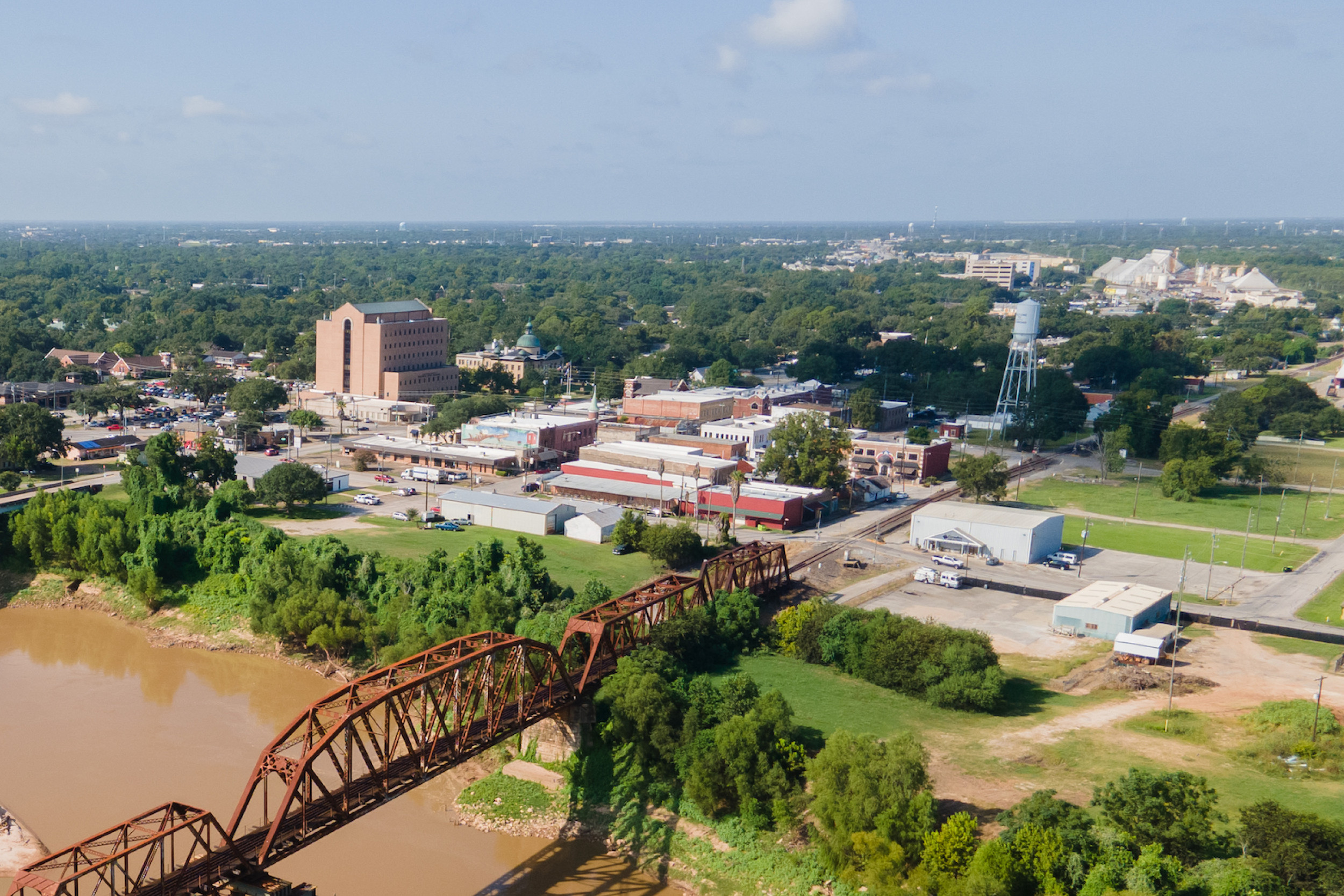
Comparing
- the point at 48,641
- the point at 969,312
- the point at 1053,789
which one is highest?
the point at 969,312

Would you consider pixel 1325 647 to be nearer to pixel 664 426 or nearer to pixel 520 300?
pixel 664 426

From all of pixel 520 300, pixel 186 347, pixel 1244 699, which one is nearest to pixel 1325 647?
pixel 1244 699

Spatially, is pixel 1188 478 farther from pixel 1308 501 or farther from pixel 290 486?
pixel 290 486

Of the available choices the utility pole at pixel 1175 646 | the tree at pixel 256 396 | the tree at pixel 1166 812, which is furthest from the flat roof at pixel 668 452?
the tree at pixel 1166 812

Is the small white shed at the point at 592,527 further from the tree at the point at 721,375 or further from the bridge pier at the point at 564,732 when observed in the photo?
the tree at the point at 721,375

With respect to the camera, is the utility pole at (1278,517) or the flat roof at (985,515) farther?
the utility pole at (1278,517)

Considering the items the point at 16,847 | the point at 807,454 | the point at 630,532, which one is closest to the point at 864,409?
the point at 807,454
